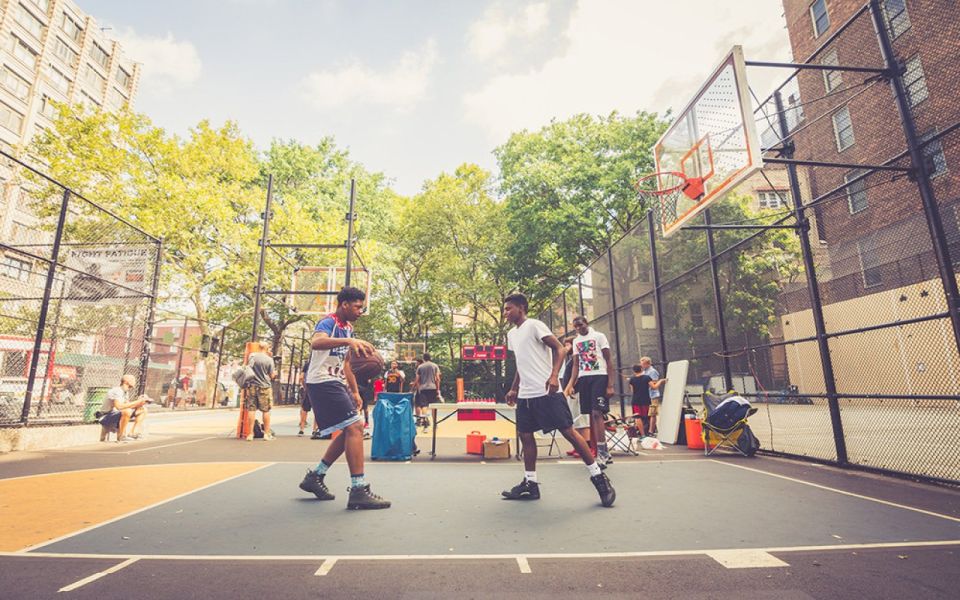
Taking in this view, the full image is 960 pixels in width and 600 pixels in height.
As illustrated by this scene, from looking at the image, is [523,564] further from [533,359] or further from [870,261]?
[870,261]

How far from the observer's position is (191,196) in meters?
17.5

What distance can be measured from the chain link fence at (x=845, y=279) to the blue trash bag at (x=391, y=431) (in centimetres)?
524

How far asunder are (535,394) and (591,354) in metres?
2.39

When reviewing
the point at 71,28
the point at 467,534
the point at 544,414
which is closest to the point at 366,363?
the point at 544,414

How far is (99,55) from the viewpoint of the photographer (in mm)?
40562

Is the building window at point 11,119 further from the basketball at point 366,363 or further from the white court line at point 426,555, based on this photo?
the white court line at point 426,555

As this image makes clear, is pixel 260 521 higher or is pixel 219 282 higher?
pixel 219 282

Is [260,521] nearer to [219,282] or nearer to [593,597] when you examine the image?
[593,597]

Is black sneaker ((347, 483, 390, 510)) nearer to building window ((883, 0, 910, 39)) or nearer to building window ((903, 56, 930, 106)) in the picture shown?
building window ((883, 0, 910, 39))

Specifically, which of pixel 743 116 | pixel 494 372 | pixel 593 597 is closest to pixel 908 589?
pixel 593 597

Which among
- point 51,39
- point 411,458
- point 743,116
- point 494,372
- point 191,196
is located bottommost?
point 411,458

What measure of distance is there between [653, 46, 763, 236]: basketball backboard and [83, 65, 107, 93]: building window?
168 ft

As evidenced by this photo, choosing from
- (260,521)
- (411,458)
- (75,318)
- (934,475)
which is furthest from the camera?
(75,318)

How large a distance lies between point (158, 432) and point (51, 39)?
140ft
